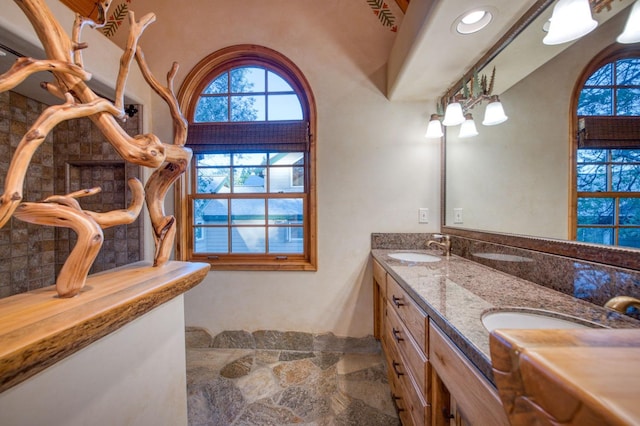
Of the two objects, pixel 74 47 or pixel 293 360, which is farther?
pixel 293 360

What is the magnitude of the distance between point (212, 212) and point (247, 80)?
1.23 metres

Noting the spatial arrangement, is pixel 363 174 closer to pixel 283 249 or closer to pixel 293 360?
pixel 283 249

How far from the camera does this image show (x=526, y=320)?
0.76 m

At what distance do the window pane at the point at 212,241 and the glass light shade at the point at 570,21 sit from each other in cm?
235

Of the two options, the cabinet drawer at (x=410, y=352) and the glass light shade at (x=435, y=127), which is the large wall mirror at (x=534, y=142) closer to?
the glass light shade at (x=435, y=127)

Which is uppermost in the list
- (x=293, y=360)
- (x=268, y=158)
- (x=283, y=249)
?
(x=268, y=158)

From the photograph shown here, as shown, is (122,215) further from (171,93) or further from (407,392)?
(407,392)

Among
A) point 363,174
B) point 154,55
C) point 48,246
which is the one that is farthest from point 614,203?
point 48,246

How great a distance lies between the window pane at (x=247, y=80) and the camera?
2.11 m

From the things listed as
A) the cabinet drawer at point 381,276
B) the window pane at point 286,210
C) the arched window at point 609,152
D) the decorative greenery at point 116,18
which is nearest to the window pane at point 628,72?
the arched window at point 609,152

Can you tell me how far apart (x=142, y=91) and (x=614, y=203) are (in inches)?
116

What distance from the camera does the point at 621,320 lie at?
27.1 inches

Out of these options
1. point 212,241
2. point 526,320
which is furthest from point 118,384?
point 212,241

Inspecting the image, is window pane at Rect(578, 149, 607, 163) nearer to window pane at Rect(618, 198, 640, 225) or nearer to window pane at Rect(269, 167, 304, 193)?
window pane at Rect(618, 198, 640, 225)
